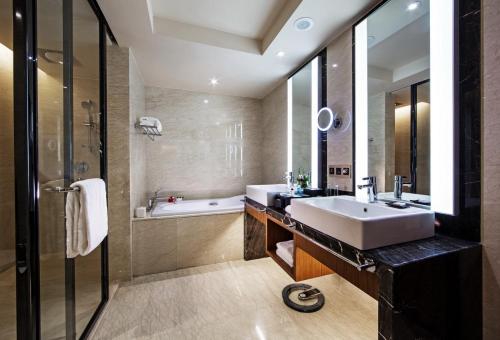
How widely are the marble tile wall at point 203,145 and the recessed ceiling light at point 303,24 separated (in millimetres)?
1903

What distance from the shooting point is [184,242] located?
2418mm

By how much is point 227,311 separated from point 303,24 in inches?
100

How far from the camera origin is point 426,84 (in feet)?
4.20

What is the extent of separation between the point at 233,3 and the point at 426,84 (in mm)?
1623

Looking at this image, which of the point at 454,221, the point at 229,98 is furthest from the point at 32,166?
→ the point at 229,98

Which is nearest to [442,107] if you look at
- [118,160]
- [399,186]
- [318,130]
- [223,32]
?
[399,186]

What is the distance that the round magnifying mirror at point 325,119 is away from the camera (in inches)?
77.7

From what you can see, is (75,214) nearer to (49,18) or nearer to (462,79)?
(49,18)

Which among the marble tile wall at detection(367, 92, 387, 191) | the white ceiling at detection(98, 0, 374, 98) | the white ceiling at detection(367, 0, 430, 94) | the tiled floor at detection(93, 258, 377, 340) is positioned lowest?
the tiled floor at detection(93, 258, 377, 340)

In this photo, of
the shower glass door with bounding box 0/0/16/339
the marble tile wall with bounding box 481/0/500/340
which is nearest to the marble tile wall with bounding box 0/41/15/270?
the shower glass door with bounding box 0/0/16/339

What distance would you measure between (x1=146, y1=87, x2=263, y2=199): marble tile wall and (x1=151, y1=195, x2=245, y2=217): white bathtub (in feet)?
0.60

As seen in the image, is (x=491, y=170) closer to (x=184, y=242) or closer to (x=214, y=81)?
(x=184, y=242)

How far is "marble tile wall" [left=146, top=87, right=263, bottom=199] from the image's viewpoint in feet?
10.3

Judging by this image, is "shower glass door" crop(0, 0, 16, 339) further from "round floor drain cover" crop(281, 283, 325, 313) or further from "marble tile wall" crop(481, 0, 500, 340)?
"marble tile wall" crop(481, 0, 500, 340)
